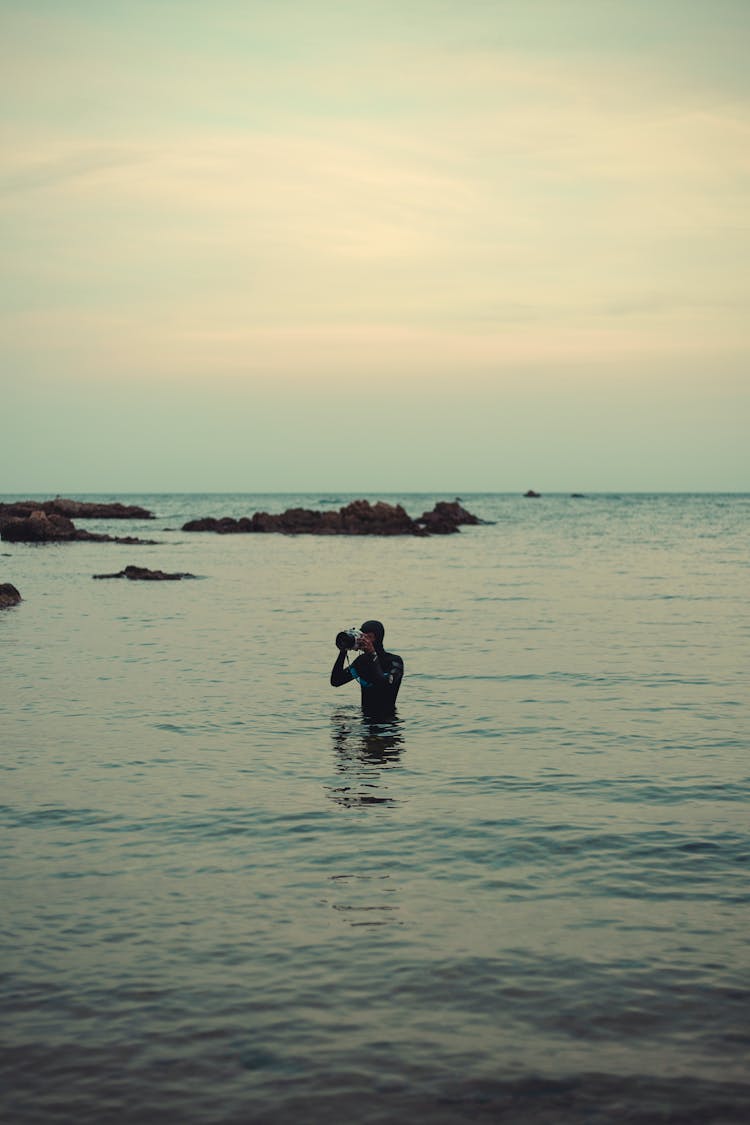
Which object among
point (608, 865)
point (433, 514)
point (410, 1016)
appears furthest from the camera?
point (433, 514)

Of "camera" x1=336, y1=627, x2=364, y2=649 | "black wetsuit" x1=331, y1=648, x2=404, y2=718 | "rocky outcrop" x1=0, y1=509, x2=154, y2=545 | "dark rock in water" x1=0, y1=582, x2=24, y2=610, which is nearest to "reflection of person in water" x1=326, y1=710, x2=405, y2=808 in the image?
"black wetsuit" x1=331, y1=648, x2=404, y2=718

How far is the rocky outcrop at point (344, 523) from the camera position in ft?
291

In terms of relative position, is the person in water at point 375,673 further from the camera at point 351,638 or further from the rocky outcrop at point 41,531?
the rocky outcrop at point 41,531

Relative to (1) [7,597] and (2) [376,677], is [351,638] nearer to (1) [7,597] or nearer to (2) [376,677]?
(2) [376,677]

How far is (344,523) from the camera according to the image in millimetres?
90250

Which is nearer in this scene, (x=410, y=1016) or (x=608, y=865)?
(x=410, y=1016)

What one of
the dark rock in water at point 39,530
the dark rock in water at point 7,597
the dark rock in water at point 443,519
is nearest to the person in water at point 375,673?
the dark rock in water at point 7,597

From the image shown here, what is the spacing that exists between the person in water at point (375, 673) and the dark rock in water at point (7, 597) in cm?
2041

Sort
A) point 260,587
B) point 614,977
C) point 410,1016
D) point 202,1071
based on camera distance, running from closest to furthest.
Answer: point 202,1071 → point 410,1016 → point 614,977 → point 260,587

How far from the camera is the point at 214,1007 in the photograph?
667 centimetres

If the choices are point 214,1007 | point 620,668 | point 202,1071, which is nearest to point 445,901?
point 214,1007

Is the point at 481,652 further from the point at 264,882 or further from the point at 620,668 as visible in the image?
the point at 264,882

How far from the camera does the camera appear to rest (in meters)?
15.5

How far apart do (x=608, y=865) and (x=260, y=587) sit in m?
32.5
